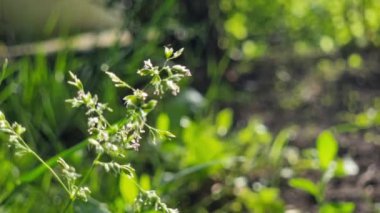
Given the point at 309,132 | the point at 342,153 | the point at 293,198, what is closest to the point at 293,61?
the point at 309,132

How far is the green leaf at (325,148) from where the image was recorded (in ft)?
6.62

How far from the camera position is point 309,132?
9.82ft

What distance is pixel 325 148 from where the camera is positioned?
204 centimetres

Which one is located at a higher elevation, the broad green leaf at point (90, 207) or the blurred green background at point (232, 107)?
the blurred green background at point (232, 107)

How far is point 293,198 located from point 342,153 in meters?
0.38

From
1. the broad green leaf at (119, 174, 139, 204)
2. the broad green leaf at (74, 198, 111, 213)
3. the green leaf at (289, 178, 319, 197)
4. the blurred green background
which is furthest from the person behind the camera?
the blurred green background

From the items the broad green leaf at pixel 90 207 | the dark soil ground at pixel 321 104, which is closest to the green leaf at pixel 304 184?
the dark soil ground at pixel 321 104

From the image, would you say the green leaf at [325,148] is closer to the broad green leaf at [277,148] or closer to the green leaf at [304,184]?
the green leaf at [304,184]

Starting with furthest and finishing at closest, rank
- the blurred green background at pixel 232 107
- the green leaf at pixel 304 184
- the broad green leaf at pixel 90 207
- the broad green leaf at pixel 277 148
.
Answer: the broad green leaf at pixel 277 148, the blurred green background at pixel 232 107, the green leaf at pixel 304 184, the broad green leaf at pixel 90 207

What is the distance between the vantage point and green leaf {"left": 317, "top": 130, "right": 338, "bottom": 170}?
2018 mm

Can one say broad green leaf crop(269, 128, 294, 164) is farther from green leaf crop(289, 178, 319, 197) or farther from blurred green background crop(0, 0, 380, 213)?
green leaf crop(289, 178, 319, 197)

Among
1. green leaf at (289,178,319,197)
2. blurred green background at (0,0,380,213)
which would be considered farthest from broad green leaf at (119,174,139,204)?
green leaf at (289,178,319,197)

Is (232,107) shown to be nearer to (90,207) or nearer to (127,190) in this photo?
(127,190)

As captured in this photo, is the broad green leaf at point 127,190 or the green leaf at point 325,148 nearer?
the broad green leaf at point 127,190
